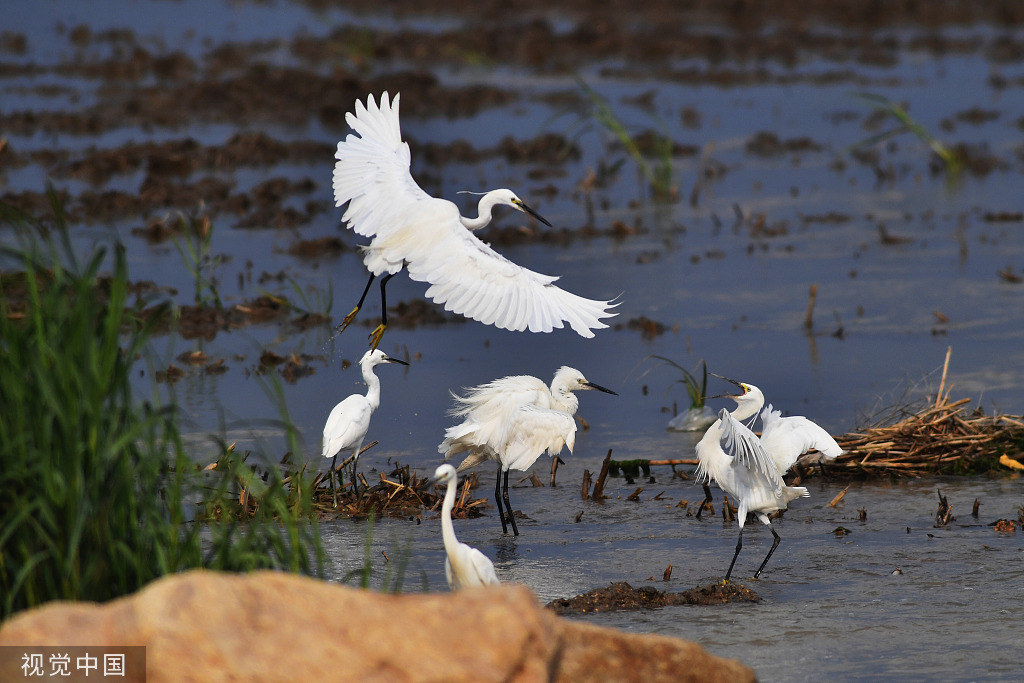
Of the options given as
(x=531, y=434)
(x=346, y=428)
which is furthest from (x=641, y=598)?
(x=346, y=428)

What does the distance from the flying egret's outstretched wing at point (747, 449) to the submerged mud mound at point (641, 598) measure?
1.98 feet

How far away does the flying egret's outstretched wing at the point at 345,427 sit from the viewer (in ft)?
21.4

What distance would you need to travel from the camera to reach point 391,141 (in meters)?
7.48

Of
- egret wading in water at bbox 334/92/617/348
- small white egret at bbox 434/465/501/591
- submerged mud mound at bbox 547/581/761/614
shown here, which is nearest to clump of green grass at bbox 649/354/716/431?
egret wading in water at bbox 334/92/617/348

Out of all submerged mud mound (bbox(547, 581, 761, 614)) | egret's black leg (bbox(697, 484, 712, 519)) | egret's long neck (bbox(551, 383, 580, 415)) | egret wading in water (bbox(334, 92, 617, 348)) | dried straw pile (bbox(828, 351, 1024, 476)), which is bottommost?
submerged mud mound (bbox(547, 581, 761, 614))

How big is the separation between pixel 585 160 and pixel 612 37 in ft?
38.8

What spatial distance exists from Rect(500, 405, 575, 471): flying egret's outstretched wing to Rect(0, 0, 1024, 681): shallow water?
1.15ft

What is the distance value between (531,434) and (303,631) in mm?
3321

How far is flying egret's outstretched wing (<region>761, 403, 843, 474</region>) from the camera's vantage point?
5.90 meters

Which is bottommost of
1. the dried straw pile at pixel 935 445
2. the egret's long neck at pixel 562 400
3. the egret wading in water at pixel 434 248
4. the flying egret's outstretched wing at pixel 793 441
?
the dried straw pile at pixel 935 445

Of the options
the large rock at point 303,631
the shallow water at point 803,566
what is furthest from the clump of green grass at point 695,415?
the large rock at point 303,631

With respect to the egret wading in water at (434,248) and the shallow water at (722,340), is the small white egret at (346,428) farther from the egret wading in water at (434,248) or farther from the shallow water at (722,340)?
the egret wading in water at (434,248)

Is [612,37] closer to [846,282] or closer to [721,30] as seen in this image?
[721,30]

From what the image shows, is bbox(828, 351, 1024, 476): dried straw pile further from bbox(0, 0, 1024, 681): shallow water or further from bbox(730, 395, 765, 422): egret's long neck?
bbox(730, 395, 765, 422): egret's long neck
